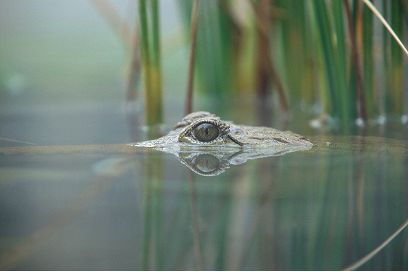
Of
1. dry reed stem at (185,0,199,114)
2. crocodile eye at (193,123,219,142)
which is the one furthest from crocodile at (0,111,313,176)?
dry reed stem at (185,0,199,114)

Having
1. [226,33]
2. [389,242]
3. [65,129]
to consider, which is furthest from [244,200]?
[226,33]

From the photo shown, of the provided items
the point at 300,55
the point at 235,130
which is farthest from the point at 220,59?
the point at 235,130

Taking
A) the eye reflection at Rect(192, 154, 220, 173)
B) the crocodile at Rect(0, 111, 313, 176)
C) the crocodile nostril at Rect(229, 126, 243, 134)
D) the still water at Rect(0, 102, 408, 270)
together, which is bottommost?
the still water at Rect(0, 102, 408, 270)

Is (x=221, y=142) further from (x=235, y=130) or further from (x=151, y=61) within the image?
(x=151, y=61)

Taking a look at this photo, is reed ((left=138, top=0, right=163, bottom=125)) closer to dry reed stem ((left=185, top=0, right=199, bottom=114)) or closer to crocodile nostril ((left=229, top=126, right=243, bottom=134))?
dry reed stem ((left=185, top=0, right=199, bottom=114))

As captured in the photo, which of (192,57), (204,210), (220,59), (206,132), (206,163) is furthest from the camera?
(220,59)

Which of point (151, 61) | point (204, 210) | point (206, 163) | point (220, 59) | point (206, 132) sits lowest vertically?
point (204, 210)

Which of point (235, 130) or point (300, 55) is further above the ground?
point (300, 55)
